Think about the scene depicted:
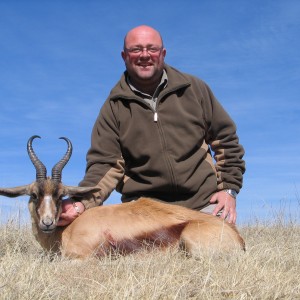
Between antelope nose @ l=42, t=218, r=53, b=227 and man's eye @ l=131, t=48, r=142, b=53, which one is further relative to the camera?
man's eye @ l=131, t=48, r=142, b=53

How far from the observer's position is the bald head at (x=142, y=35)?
7.39m

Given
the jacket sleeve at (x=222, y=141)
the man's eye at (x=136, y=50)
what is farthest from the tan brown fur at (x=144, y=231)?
the man's eye at (x=136, y=50)

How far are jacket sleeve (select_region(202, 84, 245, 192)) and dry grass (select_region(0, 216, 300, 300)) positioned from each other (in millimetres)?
1727

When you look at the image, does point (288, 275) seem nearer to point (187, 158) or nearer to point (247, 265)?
point (247, 265)

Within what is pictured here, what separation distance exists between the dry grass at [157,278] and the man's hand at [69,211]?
71 cm

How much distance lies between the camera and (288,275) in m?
5.00

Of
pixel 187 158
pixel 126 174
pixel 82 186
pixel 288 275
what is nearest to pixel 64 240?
pixel 82 186

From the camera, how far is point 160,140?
7.06 m

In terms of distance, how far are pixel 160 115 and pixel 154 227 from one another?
178cm

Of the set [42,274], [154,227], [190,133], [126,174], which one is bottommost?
[42,274]

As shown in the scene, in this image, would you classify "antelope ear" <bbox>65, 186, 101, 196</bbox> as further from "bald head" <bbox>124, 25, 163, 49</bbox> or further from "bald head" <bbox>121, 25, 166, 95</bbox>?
"bald head" <bbox>124, 25, 163, 49</bbox>

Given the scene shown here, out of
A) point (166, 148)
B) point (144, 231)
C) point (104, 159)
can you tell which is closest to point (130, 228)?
point (144, 231)

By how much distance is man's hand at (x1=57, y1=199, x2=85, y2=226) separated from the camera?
249 inches

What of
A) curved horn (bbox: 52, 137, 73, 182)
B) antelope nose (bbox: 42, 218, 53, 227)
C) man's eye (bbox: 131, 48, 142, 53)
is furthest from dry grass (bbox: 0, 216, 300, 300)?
man's eye (bbox: 131, 48, 142, 53)
